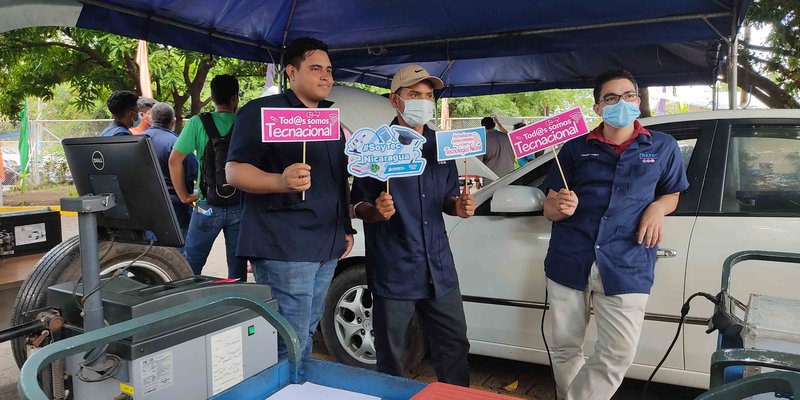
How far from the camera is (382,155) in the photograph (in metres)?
2.36

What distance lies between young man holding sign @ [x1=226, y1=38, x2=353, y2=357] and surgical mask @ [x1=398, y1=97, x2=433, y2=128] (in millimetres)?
368

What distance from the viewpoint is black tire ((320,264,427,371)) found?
3760 mm

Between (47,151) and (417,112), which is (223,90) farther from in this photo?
(47,151)

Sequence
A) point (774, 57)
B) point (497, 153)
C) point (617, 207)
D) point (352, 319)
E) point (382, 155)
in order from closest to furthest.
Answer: point (382, 155)
point (617, 207)
point (352, 319)
point (497, 153)
point (774, 57)

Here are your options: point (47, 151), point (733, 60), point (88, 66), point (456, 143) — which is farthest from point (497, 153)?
point (47, 151)

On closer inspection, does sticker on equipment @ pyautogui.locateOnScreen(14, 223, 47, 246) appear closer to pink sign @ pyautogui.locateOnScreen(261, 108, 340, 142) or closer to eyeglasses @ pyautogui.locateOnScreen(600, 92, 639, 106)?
pink sign @ pyautogui.locateOnScreen(261, 108, 340, 142)

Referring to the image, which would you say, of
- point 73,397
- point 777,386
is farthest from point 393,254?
point 777,386

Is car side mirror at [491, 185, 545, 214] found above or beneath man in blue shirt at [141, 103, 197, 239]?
beneath

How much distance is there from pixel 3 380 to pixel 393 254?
3.03 metres

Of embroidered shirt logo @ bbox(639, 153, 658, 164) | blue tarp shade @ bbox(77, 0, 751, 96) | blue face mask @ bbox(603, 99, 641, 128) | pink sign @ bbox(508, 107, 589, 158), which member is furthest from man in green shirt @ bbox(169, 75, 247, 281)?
embroidered shirt logo @ bbox(639, 153, 658, 164)

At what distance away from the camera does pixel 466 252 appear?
3576mm

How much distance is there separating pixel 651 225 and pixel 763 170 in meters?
1.03

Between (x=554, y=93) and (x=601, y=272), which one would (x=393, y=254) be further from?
(x=554, y=93)

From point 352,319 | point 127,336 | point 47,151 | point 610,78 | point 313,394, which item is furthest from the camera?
point 47,151
